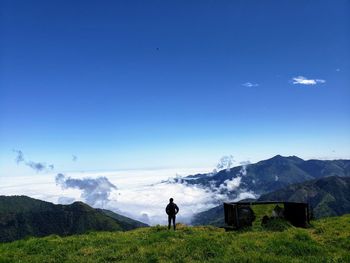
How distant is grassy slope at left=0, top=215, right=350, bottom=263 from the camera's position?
2028 centimetres

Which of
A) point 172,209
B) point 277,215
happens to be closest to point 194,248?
point 277,215

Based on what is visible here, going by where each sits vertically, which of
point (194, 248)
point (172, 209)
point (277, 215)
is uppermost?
point (172, 209)

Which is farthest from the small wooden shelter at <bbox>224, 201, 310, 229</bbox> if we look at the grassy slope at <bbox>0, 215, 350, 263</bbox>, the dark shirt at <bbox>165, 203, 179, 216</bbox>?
the dark shirt at <bbox>165, 203, 179, 216</bbox>

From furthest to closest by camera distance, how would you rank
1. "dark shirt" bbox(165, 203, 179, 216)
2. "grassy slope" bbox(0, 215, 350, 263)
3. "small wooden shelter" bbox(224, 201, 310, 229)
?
1. "dark shirt" bbox(165, 203, 179, 216)
2. "small wooden shelter" bbox(224, 201, 310, 229)
3. "grassy slope" bbox(0, 215, 350, 263)

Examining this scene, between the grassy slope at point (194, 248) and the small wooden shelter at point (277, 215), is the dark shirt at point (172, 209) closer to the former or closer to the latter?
the small wooden shelter at point (277, 215)

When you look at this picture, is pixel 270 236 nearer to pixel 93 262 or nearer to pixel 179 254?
pixel 179 254

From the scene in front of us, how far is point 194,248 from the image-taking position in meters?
22.4

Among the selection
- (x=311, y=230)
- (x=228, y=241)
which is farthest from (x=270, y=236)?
(x=311, y=230)

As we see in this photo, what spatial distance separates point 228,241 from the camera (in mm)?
24094

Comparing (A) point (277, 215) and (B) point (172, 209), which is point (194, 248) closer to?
(A) point (277, 215)

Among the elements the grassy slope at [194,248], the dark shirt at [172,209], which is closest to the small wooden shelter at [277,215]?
the grassy slope at [194,248]

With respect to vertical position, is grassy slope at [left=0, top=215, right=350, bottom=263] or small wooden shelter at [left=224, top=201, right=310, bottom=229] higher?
small wooden shelter at [left=224, top=201, right=310, bottom=229]

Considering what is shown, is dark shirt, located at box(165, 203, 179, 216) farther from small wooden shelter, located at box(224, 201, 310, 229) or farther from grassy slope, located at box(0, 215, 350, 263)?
grassy slope, located at box(0, 215, 350, 263)

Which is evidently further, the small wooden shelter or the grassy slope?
the small wooden shelter
